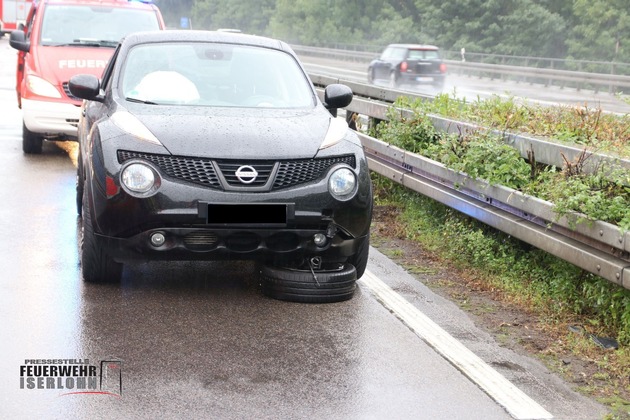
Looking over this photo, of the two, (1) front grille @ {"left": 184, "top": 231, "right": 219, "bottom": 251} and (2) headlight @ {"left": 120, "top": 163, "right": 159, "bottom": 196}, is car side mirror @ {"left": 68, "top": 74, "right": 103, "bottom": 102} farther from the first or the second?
(1) front grille @ {"left": 184, "top": 231, "right": 219, "bottom": 251}

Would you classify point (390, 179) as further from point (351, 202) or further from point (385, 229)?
point (351, 202)

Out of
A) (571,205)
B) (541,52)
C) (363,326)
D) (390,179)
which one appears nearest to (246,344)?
(363,326)

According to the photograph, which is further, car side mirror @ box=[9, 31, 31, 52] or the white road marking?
car side mirror @ box=[9, 31, 31, 52]

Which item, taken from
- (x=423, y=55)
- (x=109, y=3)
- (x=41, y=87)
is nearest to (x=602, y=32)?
(x=423, y=55)

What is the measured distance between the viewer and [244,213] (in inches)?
252

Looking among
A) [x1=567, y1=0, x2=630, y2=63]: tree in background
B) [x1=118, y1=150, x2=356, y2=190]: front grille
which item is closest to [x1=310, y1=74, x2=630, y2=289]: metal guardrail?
[x1=118, y1=150, x2=356, y2=190]: front grille

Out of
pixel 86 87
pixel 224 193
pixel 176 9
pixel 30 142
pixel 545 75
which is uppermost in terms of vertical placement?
pixel 86 87

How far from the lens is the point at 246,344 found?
5773 mm

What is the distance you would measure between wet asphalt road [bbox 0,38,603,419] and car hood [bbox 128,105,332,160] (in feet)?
3.15

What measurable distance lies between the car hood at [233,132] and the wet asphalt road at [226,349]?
0.96 meters

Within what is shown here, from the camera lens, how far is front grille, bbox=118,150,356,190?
21.1 ft

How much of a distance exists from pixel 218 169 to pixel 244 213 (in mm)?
311

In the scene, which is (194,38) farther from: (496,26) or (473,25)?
(473,25)

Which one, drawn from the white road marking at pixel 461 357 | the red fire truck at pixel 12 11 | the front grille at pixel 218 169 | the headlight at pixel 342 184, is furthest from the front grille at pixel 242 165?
the red fire truck at pixel 12 11
